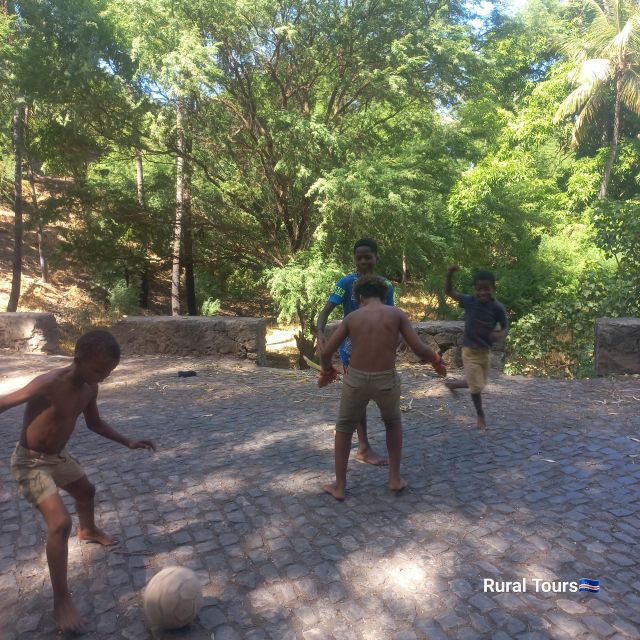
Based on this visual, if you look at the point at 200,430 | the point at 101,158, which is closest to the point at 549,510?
the point at 200,430

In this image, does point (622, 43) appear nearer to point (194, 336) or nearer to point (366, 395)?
point (194, 336)

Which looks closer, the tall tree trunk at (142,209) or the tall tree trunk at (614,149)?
the tall tree trunk at (142,209)

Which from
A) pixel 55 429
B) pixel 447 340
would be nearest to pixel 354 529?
pixel 55 429

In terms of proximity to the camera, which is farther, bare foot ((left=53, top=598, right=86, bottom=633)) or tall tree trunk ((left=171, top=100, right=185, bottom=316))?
tall tree trunk ((left=171, top=100, right=185, bottom=316))

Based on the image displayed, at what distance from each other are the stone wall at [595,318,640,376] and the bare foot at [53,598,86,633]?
271 inches

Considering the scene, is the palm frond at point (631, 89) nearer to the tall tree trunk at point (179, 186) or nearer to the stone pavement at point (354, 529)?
the tall tree trunk at point (179, 186)

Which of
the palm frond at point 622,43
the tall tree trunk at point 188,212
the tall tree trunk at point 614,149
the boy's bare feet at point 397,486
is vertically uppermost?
the palm frond at point 622,43

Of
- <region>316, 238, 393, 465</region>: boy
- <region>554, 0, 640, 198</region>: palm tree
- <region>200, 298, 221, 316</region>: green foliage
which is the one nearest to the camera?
<region>316, 238, 393, 465</region>: boy

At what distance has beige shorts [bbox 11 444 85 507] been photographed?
8.34 feet

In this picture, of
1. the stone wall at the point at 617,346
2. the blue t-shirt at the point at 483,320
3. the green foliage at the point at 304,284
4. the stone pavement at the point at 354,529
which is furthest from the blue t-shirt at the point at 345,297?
the green foliage at the point at 304,284

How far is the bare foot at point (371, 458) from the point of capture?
416 centimetres

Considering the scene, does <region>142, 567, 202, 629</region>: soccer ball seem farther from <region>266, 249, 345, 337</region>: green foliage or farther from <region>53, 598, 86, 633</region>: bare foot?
<region>266, 249, 345, 337</region>: green foliage

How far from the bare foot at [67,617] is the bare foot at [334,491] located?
169 centimetres

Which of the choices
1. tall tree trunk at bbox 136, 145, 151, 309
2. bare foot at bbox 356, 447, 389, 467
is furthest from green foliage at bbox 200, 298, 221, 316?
bare foot at bbox 356, 447, 389, 467
